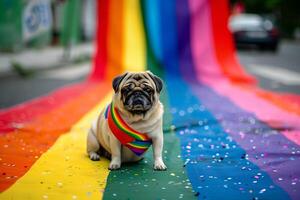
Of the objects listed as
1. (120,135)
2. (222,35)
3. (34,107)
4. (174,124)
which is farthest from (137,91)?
(222,35)

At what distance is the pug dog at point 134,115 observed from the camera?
12.0 ft

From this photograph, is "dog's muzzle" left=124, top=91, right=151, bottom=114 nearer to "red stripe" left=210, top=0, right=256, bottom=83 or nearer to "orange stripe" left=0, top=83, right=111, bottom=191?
"orange stripe" left=0, top=83, right=111, bottom=191

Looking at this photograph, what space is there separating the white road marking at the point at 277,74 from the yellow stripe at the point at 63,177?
6840mm

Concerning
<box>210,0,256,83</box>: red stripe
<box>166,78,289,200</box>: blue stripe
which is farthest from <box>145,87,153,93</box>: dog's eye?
<box>210,0,256,83</box>: red stripe

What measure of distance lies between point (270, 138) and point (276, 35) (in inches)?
678

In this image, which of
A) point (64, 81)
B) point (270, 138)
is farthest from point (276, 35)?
point (270, 138)

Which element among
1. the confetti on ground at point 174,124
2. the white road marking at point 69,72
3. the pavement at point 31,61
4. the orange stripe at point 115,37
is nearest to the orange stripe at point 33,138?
the confetti on ground at point 174,124

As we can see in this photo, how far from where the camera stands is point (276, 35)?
843 inches

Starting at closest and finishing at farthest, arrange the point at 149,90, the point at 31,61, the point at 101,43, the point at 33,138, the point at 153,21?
the point at 149,90, the point at 33,138, the point at 101,43, the point at 153,21, the point at 31,61

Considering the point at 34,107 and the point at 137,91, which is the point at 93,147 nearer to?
the point at 137,91

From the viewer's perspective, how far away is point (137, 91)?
365 centimetres

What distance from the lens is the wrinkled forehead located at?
370 centimetres

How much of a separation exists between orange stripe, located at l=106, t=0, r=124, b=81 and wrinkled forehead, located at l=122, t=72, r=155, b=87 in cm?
639

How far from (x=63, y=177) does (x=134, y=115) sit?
0.70m
